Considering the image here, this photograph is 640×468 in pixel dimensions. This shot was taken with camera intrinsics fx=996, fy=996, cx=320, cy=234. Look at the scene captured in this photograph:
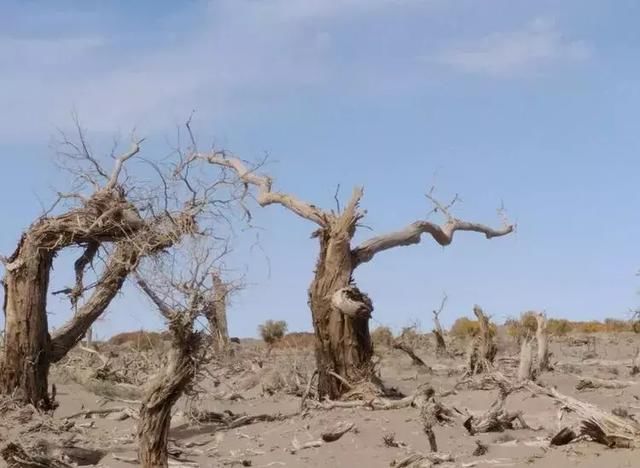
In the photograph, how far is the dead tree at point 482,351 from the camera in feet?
48.5

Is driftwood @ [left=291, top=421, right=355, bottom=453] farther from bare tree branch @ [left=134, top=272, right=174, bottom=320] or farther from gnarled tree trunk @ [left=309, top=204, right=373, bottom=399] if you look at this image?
bare tree branch @ [left=134, top=272, right=174, bottom=320]

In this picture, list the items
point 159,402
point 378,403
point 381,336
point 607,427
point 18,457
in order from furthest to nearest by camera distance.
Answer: point 381,336
point 378,403
point 18,457
point 159,402
point 607,427

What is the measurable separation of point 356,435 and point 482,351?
193 inches

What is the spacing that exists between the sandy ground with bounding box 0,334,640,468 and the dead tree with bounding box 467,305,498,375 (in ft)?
1.51

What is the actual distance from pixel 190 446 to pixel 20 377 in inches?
111

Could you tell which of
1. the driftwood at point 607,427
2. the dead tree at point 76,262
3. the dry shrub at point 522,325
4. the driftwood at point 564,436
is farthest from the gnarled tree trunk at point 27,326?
the dry shrub at point 522,325

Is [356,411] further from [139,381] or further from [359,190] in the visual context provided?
[139,381]

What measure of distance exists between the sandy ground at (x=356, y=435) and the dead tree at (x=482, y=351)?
46 cm

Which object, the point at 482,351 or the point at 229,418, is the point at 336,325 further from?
the point at 482,351

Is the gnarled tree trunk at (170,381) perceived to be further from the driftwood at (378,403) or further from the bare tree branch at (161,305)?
the driftwood at (378,403)

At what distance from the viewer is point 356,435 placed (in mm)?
10258

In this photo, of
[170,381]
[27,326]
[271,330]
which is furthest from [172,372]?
[271,330]

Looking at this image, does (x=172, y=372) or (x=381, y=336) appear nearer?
(x=172, y=372)

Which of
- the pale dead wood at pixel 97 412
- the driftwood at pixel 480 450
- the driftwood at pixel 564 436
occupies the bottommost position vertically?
the driftwood at pixel 480 450
